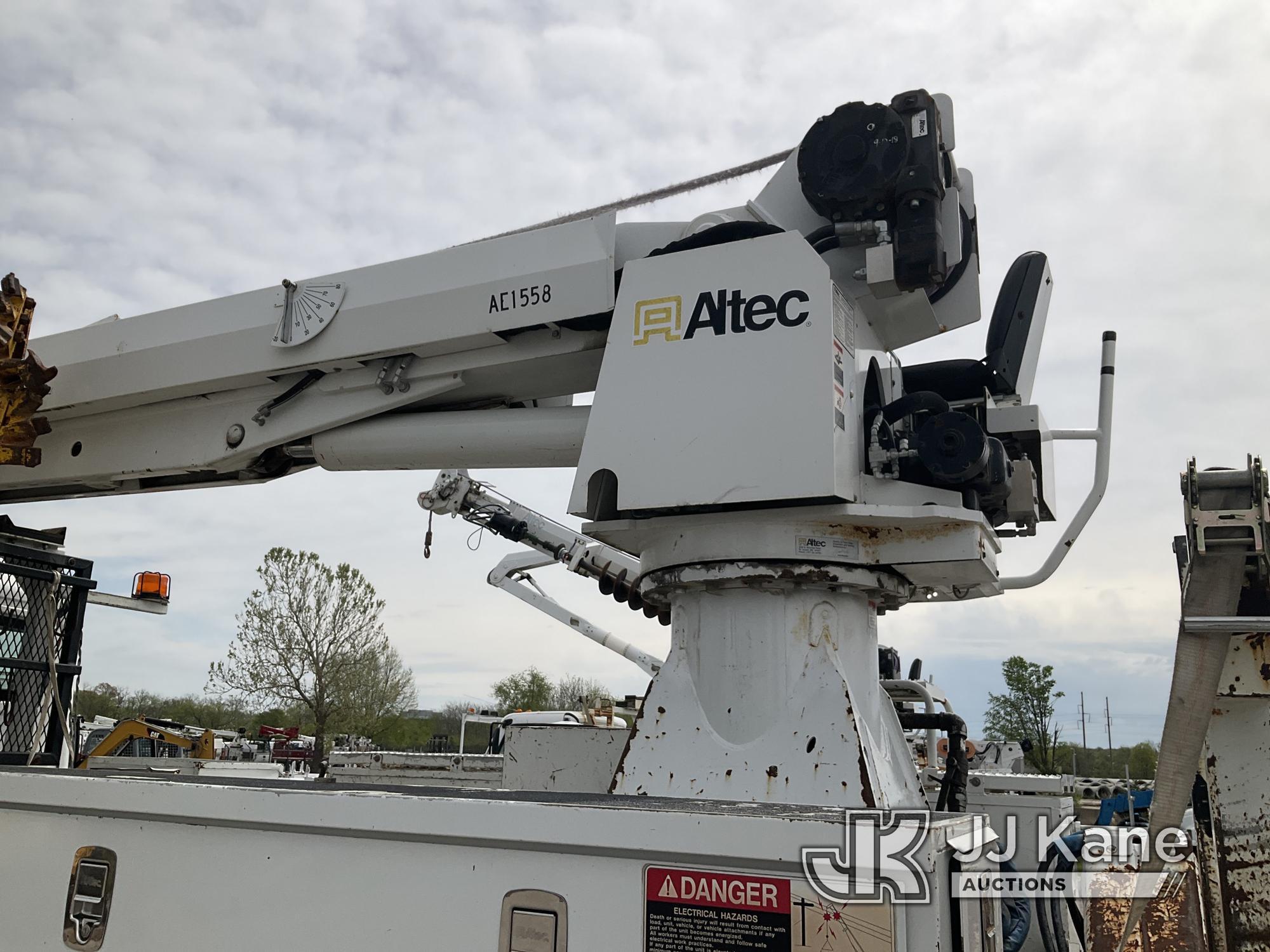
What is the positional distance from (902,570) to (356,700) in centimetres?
2509

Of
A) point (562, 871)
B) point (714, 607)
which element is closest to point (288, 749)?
point (714, 607)

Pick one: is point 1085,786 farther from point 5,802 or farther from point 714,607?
point 5,802

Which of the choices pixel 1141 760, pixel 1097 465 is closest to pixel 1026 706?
pixel 1141 760

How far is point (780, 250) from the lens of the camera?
12.3 feet

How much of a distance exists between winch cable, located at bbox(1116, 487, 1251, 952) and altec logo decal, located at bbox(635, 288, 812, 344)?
5.15 feet

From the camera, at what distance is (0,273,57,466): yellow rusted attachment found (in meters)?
4.93

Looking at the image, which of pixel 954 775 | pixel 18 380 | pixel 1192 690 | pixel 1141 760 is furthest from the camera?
pixel 1141 760

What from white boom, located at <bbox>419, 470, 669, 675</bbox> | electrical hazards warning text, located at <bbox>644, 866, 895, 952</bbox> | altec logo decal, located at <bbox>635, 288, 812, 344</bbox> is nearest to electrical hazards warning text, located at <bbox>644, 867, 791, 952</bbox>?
electrical hazards warning text, located at <bbox>644, 866, 895, 952</bbox>

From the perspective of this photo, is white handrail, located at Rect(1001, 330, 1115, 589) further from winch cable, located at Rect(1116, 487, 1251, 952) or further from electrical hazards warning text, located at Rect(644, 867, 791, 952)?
electrical hazards warning text, located at Rect(644, 867, 791, 952)

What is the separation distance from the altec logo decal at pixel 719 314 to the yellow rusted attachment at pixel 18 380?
3.15 metres

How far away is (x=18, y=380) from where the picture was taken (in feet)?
16.7

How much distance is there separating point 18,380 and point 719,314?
3.61 metres
